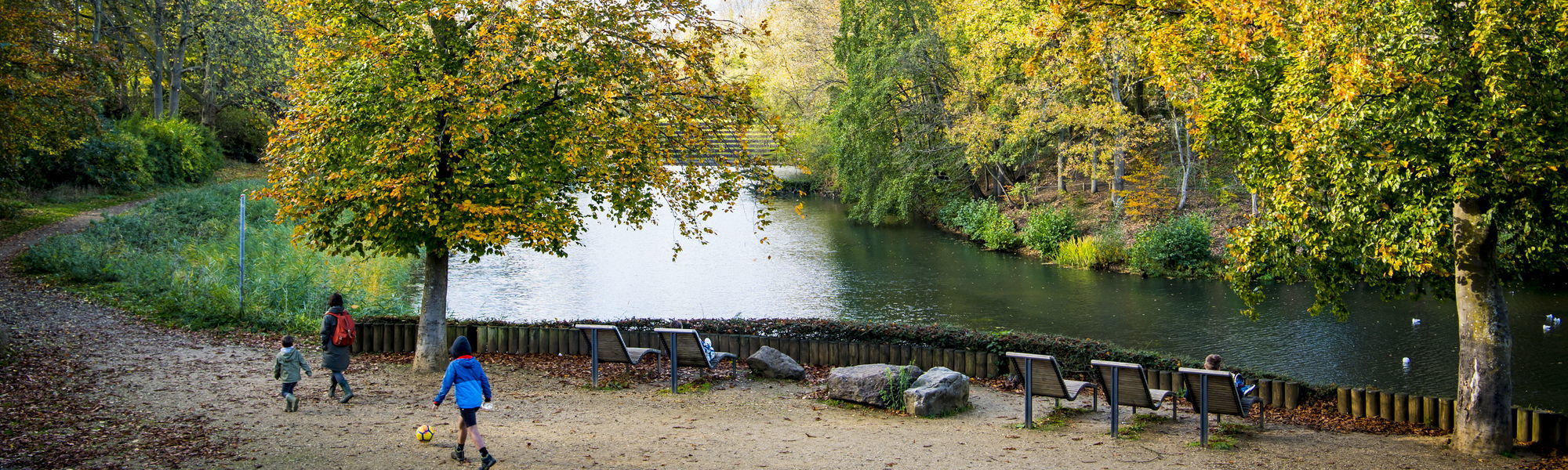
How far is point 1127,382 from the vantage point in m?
9.71

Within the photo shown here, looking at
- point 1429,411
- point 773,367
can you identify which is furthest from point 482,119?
point 1429,411

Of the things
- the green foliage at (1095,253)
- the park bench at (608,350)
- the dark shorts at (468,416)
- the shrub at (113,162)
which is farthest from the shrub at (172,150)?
the dark shorts at (468,416)

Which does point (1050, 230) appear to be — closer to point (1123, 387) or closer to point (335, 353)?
point (1123, 387)

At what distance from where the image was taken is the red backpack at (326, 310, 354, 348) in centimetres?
1059

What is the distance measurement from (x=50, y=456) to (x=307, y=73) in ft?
17.7

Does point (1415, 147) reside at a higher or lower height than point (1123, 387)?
higher

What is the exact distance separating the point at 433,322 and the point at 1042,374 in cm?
748

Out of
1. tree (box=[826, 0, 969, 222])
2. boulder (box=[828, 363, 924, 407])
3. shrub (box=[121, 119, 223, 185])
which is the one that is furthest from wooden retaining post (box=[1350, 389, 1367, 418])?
shrub (box=[121, 119, 223, 185])

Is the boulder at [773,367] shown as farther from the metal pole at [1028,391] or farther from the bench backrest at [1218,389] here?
the bench backrest at [1218,389]

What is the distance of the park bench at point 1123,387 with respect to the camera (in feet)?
31.2

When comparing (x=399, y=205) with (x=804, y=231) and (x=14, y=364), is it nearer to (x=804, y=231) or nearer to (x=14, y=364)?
(x=14, y=364)

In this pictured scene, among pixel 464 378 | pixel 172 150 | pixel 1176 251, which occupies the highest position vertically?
pixel 172 150

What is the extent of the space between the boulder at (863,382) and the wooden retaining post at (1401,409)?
508 centimetres

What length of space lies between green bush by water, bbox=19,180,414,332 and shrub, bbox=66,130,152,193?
423 cm
